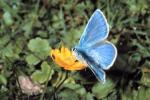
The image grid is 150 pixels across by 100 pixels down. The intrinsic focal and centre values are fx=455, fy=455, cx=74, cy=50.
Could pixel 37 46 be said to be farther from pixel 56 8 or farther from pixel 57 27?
pixel 56 8

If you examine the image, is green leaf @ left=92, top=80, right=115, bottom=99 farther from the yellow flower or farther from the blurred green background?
the yellow flower

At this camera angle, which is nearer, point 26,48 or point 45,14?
point 26,48

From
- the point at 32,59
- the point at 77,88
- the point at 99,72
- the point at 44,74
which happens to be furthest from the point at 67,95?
the point at 99,72

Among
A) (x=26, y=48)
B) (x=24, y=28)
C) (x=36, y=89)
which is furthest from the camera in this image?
(x=24, y=28)

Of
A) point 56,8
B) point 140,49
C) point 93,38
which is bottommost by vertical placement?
point 140,49

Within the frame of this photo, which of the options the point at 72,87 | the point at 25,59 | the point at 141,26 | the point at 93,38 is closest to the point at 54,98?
the point at 72,87

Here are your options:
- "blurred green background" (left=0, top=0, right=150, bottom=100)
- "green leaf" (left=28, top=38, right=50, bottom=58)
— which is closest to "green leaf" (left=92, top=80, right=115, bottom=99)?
"blurred green background" (left=0, top=0, right=150, bottom=100)

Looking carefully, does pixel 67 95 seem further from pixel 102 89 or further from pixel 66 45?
pixel 66 45
